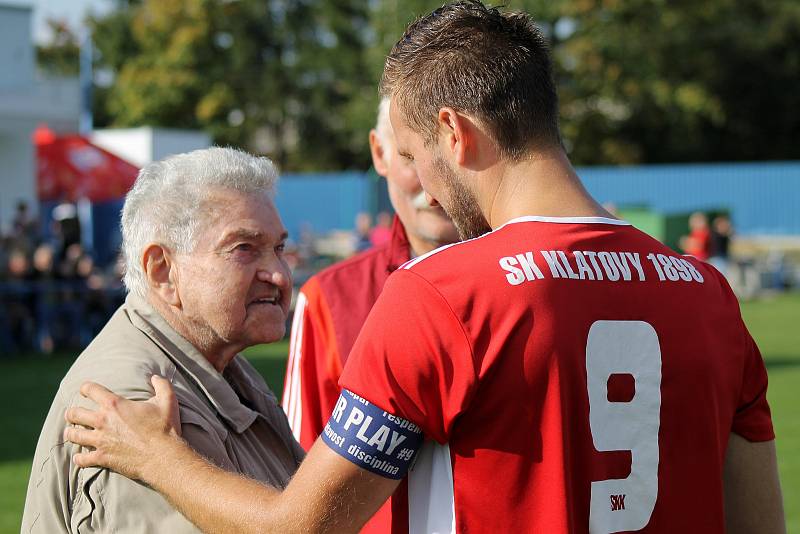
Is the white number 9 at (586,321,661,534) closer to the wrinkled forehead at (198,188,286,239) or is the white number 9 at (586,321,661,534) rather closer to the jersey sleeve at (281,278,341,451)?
the wrinkled forehead at (198,188,286,239)

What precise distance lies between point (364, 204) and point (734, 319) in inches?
1418

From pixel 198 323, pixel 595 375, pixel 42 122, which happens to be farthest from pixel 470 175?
pixel 42 122

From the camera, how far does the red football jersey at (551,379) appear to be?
1915mm

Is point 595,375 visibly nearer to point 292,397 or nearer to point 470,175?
point 470,175

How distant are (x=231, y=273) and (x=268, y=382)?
930cm

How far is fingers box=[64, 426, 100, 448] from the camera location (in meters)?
2.25

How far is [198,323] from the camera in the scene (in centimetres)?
271

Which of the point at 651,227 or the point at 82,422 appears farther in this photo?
the point at 651,227

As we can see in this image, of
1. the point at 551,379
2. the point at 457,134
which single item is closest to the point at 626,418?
the point at 551,379

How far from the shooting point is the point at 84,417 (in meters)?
2.28

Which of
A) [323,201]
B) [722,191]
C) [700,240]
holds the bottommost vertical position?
[323,201]

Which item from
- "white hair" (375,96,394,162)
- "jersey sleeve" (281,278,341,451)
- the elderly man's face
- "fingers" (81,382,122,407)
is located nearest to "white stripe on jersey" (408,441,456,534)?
"fingers" (81,382,122,407)

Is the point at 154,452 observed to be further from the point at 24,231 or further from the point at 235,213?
the point at 24,231

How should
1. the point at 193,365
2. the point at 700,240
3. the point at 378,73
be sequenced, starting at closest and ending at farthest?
the point at 193,365 < the point at 700,240 < the point at 378,73
